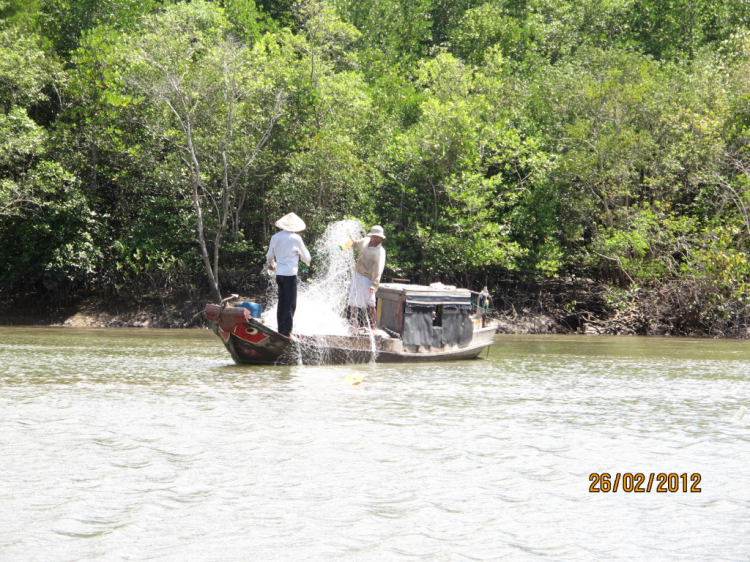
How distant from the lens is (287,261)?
43.4 ft

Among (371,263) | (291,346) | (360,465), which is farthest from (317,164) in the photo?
(360,465)

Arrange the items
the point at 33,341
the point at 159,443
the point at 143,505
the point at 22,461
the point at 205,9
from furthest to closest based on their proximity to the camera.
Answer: the point at 205,9 < the point at 33,341 < the point at 159,443 < the point at 22,461 < the point at 143,505

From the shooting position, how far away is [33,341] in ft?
64.7

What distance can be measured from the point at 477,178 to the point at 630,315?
639 centimetres

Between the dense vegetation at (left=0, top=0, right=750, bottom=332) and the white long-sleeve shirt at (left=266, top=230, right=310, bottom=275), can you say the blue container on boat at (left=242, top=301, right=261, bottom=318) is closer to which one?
the white long-sleeve shirt at (left=266, top=230, right=310, bottom=275)

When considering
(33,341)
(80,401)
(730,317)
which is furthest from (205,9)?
(80,401)

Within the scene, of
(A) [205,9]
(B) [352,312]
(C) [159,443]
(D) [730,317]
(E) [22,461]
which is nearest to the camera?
(E) [22,461]

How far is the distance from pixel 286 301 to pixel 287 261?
62 cm

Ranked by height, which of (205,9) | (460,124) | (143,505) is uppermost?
(205,9)

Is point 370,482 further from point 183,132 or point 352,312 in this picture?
point 183,132
